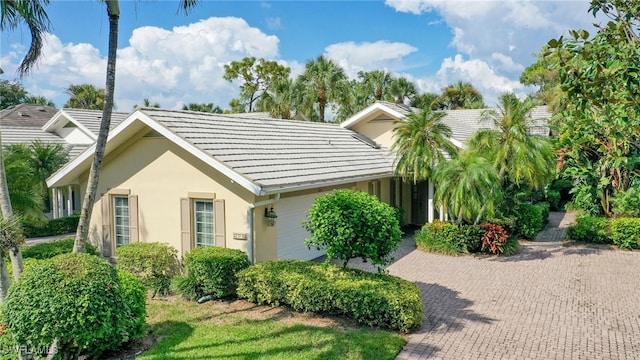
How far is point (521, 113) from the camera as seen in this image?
15.4 m

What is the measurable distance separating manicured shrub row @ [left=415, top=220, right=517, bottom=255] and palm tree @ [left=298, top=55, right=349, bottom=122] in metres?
23.4

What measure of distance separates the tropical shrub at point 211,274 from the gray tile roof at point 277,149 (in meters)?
1.91

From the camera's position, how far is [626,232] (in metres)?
16.1

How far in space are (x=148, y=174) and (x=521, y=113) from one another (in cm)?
1230

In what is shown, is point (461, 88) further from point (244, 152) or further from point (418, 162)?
point (244, 152)

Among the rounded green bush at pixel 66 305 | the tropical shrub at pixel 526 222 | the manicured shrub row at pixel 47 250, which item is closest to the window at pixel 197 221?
the manicured shrub row at pixel 47 250

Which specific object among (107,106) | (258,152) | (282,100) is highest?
(282,100)

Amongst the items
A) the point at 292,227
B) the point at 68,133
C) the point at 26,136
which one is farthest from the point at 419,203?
the point at 26,136

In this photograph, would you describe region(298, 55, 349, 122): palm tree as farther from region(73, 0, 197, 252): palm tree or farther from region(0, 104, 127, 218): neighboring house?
region(73, 0, 197, 252): palm tree

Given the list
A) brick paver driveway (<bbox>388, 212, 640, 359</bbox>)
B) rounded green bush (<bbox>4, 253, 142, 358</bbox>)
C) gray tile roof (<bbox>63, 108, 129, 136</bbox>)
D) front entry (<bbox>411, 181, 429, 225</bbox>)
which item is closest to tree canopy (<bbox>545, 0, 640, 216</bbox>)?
brick paver driveway (<bbox>388, 212, 640, 359</bbox>)

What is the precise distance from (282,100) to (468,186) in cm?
2687

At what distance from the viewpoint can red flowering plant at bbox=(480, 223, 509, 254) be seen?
1516cm

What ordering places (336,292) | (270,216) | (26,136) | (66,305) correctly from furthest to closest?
(26,136), (270,216), (336,292), (66,305)

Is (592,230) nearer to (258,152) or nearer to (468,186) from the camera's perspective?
(468,186)
